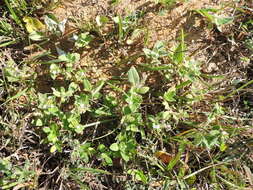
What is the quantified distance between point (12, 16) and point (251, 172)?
6.36ft

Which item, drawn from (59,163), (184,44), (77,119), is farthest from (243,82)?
(59,163)

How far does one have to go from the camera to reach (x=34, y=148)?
229 centimetres

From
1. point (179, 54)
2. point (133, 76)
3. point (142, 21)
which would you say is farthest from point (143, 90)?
point (142, 21)

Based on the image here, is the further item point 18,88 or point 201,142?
point 18,88

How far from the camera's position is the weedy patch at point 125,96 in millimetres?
2197

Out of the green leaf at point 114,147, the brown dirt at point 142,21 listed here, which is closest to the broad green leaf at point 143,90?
the brown dirt at point 142,21

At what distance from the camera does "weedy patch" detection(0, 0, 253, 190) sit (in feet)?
7.21

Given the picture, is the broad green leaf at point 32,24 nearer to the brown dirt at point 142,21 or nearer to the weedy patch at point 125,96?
the weedy patch at point 125,96

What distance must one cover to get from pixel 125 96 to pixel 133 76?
0.14 meters

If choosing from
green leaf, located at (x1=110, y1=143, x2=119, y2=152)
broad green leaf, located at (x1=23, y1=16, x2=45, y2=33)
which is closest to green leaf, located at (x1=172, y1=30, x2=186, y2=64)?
green leaf, located at (x1=110, y1=143, x2=119, y2=152)

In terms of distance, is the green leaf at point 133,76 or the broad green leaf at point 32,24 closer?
the green leaf at point 133,76

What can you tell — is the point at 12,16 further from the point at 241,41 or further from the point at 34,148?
the point at 241,41

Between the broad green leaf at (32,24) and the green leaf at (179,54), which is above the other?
→ the broad green leaf at (32,24)

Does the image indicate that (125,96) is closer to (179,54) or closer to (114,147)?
(114,147)
